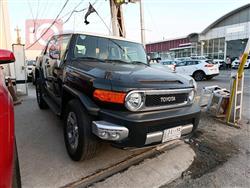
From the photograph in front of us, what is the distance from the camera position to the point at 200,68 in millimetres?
13570

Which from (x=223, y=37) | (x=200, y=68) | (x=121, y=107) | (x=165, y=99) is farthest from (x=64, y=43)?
(x=223, y=37)

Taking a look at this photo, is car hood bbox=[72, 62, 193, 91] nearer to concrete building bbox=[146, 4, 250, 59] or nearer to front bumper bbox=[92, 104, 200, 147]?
front bumper bbox=[92, 104, 200, 147]

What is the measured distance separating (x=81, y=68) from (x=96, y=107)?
2.34ft

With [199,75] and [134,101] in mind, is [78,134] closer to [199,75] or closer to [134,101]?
[134,101]

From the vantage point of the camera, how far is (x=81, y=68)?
2779 mm

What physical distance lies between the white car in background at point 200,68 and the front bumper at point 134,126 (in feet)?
38.5

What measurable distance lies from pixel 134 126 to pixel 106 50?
1.80 metres

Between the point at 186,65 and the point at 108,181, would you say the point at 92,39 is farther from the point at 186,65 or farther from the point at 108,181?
the point at 186,65

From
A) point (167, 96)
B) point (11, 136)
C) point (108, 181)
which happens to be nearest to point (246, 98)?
point (167, 96)

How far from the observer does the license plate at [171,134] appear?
2.45 metres

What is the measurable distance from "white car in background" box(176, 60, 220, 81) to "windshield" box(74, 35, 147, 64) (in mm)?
10177

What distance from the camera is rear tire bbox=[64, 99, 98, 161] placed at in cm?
242

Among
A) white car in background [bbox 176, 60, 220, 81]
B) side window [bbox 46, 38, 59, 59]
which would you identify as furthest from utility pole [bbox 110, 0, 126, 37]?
side window [bbox 46, 38, 59, 59]

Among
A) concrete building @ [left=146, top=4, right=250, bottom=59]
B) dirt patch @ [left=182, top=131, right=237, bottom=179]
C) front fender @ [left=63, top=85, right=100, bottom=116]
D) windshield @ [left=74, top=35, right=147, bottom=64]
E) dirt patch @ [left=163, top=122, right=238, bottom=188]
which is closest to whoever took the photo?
front fender @ [left=63, top=85, right=100, bottom=116]
